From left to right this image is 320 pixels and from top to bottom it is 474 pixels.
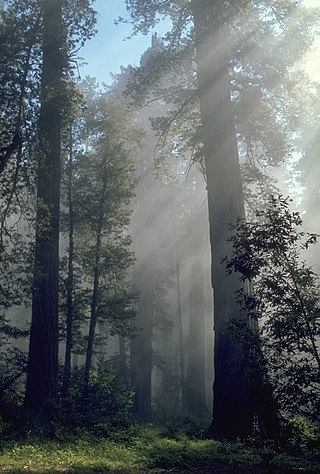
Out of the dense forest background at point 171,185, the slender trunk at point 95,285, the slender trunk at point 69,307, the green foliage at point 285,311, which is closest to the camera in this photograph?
the green foliage at point 285,311

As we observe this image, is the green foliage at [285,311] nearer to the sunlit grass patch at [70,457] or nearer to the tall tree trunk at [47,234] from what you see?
the sunlit grass patch at [70,457]

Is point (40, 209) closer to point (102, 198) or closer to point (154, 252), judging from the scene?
point (102, 198)

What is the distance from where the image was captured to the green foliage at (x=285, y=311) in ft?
19.0

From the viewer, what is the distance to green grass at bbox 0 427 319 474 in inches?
262

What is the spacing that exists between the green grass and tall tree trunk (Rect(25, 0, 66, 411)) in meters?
1.87

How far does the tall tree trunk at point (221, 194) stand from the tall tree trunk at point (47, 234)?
369cm

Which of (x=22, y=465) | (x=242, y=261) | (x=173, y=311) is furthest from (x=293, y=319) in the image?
(x=173, y=311)

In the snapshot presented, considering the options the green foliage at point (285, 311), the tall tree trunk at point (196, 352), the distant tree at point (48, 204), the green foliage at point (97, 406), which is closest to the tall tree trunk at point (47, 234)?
the distant tree at point (48, 204)

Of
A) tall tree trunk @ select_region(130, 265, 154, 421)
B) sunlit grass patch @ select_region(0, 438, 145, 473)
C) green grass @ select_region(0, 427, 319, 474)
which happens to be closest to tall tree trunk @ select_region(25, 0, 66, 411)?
green grass @ select_region(0, 427, 319, 474)

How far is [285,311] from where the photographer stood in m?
6.14

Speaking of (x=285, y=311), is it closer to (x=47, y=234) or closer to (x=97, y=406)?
(x=47, y=234)

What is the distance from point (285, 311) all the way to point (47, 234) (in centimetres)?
697

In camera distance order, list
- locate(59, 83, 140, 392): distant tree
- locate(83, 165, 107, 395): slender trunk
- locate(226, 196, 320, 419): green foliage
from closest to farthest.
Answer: locate(226, 196, 320, 419): green foliage
locate(83, 165, 107, 395): slender trunk
locate(59, 83, 140, 392): distant tree

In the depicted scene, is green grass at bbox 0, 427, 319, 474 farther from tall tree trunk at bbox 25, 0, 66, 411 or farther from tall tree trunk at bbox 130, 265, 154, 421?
tall tree trunk at bbox 130, 265, 154, 421
